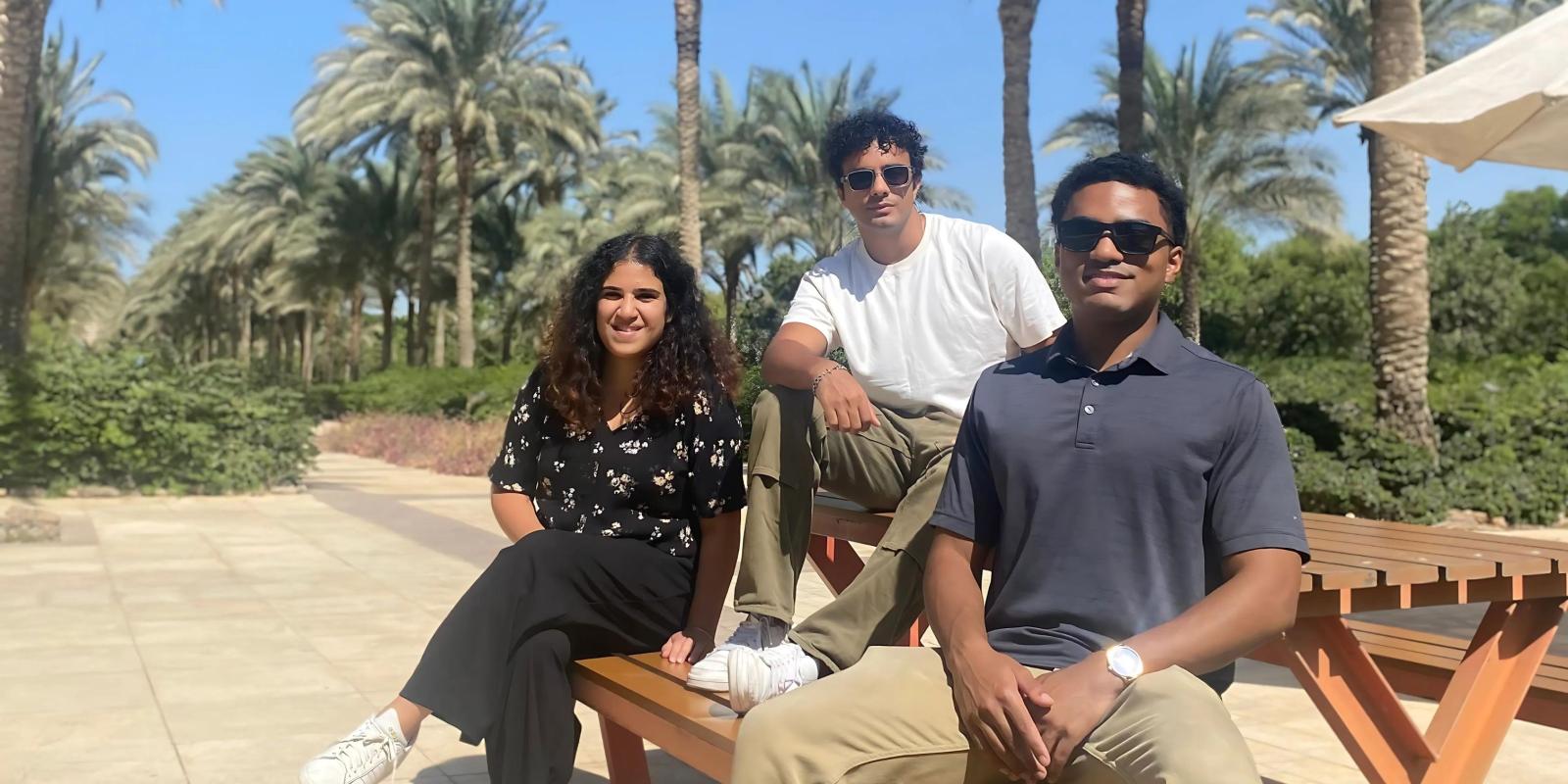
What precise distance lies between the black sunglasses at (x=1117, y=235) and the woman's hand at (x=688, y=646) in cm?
142

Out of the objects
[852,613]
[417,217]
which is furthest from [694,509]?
[417,217]

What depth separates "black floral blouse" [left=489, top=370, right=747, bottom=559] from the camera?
341cm

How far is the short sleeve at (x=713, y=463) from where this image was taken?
339 cm

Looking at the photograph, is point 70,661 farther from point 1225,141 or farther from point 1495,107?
point 1225,141

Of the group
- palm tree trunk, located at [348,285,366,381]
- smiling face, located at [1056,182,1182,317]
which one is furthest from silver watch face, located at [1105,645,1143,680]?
palm tree trunk, located at [348,285,366,381]

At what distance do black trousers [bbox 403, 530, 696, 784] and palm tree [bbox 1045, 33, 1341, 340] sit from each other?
27.7 metres

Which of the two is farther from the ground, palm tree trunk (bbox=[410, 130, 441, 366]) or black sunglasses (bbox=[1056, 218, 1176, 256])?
palm tree trunk (bbox=[410, 130, 441, 366])

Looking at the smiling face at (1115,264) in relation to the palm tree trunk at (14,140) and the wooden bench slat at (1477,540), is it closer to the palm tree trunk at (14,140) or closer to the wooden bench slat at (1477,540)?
the wooden bench slat at (1477,540)

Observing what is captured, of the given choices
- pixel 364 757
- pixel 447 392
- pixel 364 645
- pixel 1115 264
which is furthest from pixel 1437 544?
pixel 447 392

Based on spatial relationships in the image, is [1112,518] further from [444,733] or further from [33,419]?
[33,419]

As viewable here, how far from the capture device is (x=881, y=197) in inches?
137

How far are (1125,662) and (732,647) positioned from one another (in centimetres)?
100

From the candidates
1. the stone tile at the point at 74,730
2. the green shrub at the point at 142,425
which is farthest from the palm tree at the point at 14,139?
the stone tile at the point at 74,730

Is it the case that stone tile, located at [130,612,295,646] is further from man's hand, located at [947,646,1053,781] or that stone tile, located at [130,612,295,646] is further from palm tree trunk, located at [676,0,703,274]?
palm tree trunk, located at [676,0,703,274]
